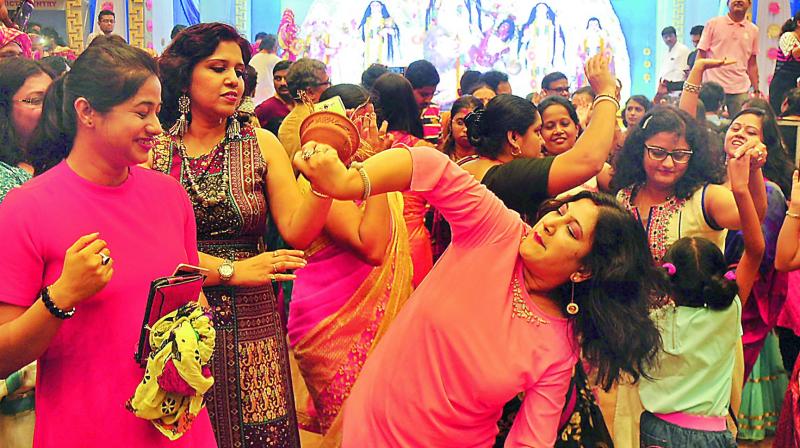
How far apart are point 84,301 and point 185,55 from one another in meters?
0.98

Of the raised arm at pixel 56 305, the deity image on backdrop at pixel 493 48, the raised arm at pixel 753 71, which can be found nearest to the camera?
the raised arm at pixel 56 305

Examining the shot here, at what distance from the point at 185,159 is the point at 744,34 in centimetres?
758

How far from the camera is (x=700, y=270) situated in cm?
291

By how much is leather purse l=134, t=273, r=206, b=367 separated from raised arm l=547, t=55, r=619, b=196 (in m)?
1.43

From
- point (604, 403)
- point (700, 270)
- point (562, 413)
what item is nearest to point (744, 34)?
point (604, 403)

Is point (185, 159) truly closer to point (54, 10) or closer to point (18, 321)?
point (18, 321)

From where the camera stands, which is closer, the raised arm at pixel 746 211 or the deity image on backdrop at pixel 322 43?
the raised arm at pixel 746 211

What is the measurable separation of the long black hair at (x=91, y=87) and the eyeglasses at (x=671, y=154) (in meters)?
2.12

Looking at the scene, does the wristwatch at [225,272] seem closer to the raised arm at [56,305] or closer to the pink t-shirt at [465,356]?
the pink t-shirt at [465,356]

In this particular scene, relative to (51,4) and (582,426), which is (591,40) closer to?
(51,4)

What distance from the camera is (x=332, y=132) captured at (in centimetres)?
201

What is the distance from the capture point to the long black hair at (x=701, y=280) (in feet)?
9.54

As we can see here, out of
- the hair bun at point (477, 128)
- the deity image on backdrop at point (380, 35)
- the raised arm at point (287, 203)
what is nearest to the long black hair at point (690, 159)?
the hair bun at point (477, 128)

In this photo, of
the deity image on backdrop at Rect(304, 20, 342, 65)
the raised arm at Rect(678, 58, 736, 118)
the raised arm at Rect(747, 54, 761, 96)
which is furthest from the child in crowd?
the deity image on backdrop at Rect(304, 20, 342, 65)
